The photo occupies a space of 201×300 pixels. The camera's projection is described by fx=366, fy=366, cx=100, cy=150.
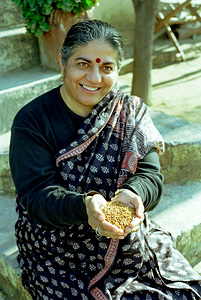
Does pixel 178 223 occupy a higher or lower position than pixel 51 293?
lower

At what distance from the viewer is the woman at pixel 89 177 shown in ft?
5.79

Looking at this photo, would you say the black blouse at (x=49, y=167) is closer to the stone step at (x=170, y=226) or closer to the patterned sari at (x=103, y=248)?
the patterned sari at (x=103, y=248)

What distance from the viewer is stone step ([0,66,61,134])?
10.7 feet

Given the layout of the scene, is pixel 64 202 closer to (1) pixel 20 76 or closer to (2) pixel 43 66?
(1) pixel 20 76

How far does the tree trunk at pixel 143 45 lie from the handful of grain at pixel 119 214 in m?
4.35

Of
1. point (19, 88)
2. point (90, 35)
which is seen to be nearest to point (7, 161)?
point (19, 88)

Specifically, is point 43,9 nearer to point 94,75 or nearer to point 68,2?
point 68,2

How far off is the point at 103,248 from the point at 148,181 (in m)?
0.41

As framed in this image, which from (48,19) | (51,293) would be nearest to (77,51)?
(51,293)

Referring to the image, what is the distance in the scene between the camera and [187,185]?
317 centimetres

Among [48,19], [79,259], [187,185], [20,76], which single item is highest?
[48,19]

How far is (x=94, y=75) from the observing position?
1826 millimetres

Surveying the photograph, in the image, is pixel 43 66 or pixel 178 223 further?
pixel 43 66

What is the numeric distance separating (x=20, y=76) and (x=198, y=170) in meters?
1.96
